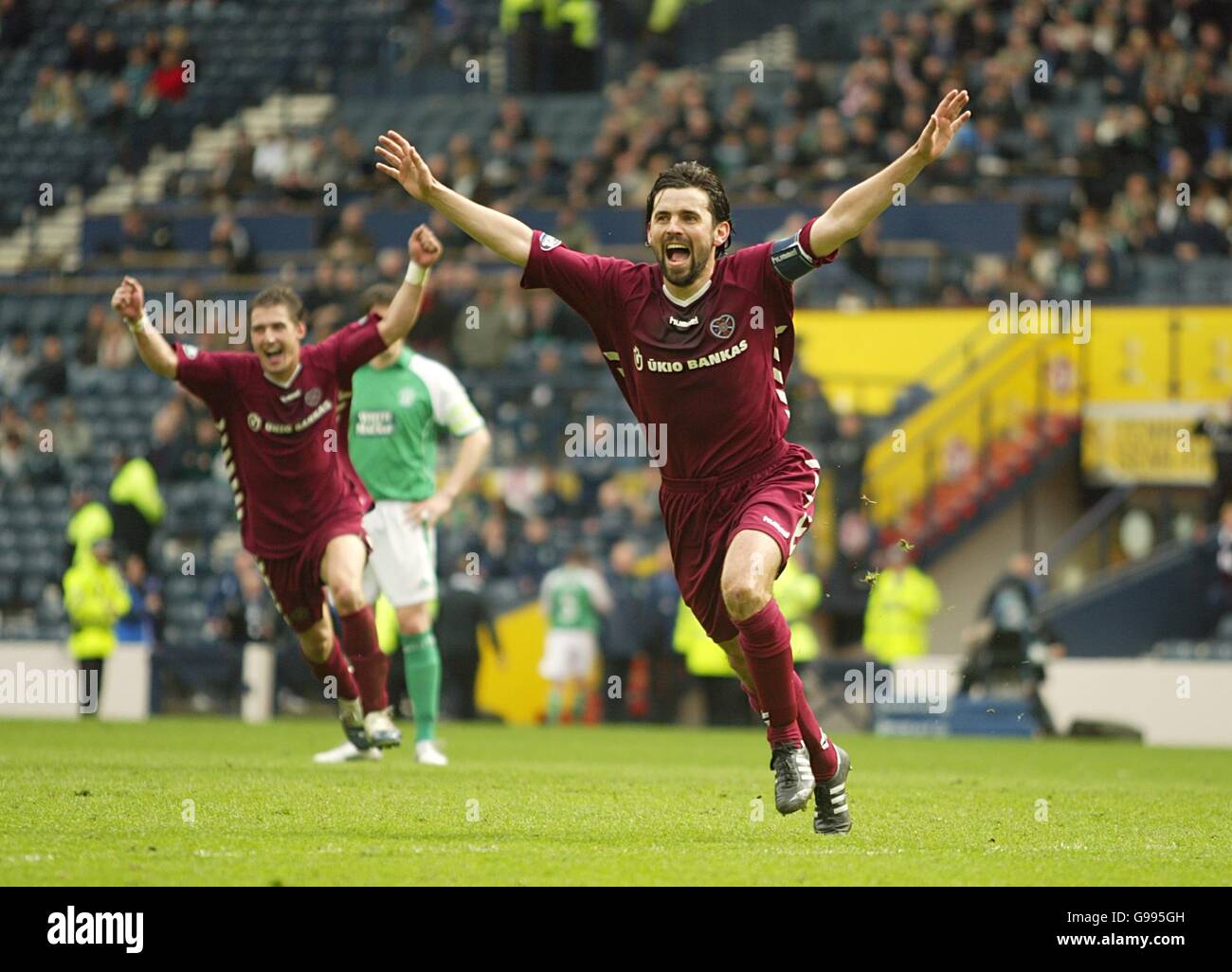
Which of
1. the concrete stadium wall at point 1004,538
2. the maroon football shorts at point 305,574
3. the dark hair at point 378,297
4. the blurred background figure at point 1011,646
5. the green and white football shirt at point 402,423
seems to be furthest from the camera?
the concrete stadium wall at point 1004,538

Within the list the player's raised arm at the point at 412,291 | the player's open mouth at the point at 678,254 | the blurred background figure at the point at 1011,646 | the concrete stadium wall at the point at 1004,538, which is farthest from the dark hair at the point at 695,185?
the concrete stadium wall at the point at 1004,538

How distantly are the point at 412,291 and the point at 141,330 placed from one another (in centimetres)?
142

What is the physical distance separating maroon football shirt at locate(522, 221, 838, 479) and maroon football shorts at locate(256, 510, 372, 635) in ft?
10.9

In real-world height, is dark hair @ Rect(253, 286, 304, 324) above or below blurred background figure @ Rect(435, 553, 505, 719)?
above

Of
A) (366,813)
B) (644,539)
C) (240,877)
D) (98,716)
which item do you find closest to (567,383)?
(644,539)

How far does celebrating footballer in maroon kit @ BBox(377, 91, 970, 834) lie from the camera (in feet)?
27.8

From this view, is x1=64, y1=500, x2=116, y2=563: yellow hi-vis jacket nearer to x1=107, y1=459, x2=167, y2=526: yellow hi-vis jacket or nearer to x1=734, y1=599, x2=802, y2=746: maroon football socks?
x1=107, y1=459, x2=167, y2=526: yellow hi-vis jacket

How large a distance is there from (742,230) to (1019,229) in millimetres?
3221

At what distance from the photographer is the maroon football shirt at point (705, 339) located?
866 centimetres

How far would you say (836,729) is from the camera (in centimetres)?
2102

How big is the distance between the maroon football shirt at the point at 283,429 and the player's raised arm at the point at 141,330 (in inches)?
5.6

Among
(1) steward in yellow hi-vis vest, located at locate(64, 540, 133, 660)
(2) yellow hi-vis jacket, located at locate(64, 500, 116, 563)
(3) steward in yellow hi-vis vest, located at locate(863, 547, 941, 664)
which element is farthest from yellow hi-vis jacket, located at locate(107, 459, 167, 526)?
(3) steward in yellow hi-vis vest, located at locate(863, 547, 941, 664)

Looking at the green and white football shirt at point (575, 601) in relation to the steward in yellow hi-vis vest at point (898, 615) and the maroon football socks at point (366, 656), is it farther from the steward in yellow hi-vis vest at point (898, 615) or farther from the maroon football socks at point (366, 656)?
the maroon football socks at point (366, 656)
